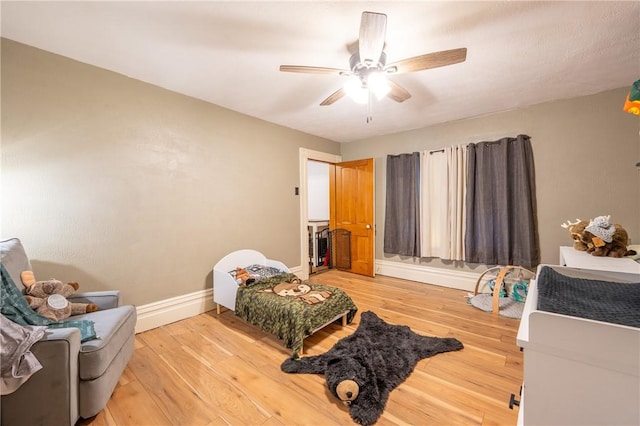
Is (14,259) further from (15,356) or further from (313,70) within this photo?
(313,70)

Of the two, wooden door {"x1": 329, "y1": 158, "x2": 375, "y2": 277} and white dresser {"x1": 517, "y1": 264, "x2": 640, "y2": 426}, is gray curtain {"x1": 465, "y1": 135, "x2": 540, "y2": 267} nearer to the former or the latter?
wooden door {"x1": 329, "y1": 158, "x2": 375, "y2": 277}

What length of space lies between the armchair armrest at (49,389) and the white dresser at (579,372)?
1975mm

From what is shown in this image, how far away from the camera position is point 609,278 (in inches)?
56.7

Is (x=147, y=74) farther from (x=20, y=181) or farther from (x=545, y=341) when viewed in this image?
(x=545, y=341)

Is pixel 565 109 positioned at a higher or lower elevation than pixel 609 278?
higher

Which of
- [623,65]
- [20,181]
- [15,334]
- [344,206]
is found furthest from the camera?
[344,206]

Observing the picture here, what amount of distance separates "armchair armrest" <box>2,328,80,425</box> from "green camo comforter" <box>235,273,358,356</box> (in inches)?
48.6

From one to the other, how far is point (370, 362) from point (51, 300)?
217 cm

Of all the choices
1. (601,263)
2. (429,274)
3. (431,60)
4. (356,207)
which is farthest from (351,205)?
(601,263)

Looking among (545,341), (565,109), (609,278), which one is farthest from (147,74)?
(565,109)

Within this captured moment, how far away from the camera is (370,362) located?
1839mm

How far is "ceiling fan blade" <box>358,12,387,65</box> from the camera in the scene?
1.34 meters

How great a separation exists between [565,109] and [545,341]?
3.36 m

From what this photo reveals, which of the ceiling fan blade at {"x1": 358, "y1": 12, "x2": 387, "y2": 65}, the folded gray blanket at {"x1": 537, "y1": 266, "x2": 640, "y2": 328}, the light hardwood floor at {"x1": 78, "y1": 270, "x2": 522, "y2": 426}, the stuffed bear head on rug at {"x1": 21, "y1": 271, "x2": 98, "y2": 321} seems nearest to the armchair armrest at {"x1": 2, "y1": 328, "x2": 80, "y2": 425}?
the light hardwood floor at {"x1": 78, "y1": 270, "x2": 522, "y2": 426}
